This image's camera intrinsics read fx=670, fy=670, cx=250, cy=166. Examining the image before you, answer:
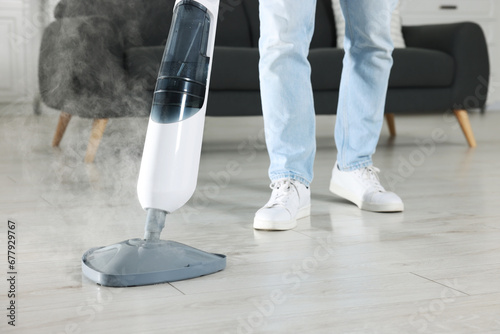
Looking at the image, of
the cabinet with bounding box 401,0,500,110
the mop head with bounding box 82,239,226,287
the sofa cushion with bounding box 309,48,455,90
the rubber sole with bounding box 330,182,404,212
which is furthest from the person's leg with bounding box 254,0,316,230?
the cabinet with bounding box 401,0,500,110

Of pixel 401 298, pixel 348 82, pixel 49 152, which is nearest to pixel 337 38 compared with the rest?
pixel 49 152

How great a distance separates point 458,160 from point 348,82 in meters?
0.93

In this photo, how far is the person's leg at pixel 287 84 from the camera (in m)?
1.26

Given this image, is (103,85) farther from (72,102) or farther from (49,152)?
(49,152)

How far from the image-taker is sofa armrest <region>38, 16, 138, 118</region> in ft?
6.93

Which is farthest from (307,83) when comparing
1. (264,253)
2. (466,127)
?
(466,127)

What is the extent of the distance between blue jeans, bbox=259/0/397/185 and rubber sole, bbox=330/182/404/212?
5 cm

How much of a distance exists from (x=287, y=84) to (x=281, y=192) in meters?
0.21

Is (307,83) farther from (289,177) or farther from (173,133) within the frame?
(173,133)

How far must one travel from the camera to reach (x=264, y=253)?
1054 mm

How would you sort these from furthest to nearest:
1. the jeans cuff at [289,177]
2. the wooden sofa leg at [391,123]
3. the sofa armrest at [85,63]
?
1. the wooden sofa leg at [391,123]
2. the sofa armrest at [85,63]
3. the jeans cuff at [289,177]

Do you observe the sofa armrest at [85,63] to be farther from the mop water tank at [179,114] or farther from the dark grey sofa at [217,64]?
the mop water tank at [179,114]

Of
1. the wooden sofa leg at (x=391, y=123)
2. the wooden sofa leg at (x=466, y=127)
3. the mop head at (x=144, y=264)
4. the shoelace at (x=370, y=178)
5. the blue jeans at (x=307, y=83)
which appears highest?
the blue jeans at (x=307, y=83)

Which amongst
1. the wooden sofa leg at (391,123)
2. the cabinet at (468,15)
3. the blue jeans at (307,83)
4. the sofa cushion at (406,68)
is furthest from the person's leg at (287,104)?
the cabinet at (468,15)
